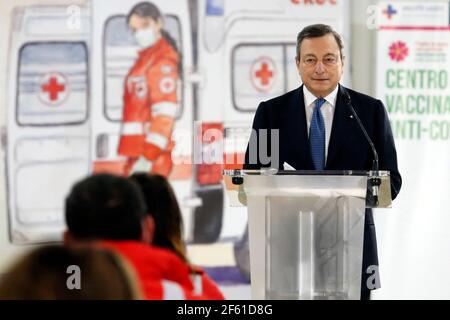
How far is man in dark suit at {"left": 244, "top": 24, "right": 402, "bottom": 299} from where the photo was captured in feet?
9.92

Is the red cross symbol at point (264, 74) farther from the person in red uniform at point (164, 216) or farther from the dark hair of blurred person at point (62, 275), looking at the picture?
the dark hair of blurred person at point (62, 275)

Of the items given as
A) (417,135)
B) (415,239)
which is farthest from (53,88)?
(415,239)

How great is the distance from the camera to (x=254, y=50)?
5.98m

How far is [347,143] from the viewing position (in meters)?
3.01

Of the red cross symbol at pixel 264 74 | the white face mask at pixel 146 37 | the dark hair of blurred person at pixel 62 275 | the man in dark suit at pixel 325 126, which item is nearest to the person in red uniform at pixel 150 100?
the white face mask at pixel 146 37

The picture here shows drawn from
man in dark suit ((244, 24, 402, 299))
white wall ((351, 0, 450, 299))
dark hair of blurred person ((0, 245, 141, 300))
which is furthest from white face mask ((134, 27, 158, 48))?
dark hair of blurred person ((0, 245, 141, 300))

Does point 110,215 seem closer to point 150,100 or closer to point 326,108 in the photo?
point 326,108

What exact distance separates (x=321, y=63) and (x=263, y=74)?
2.91 m

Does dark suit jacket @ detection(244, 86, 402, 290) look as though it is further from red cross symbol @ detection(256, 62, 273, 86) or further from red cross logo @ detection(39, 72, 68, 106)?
red cross logo @ detection(39, 72, 68, 106)

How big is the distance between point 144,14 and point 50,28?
61 cm

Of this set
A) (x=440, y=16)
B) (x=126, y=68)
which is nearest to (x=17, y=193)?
(x=126, y=68)

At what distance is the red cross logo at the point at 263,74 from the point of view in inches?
236

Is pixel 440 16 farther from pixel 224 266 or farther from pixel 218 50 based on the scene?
pixel 224 266
